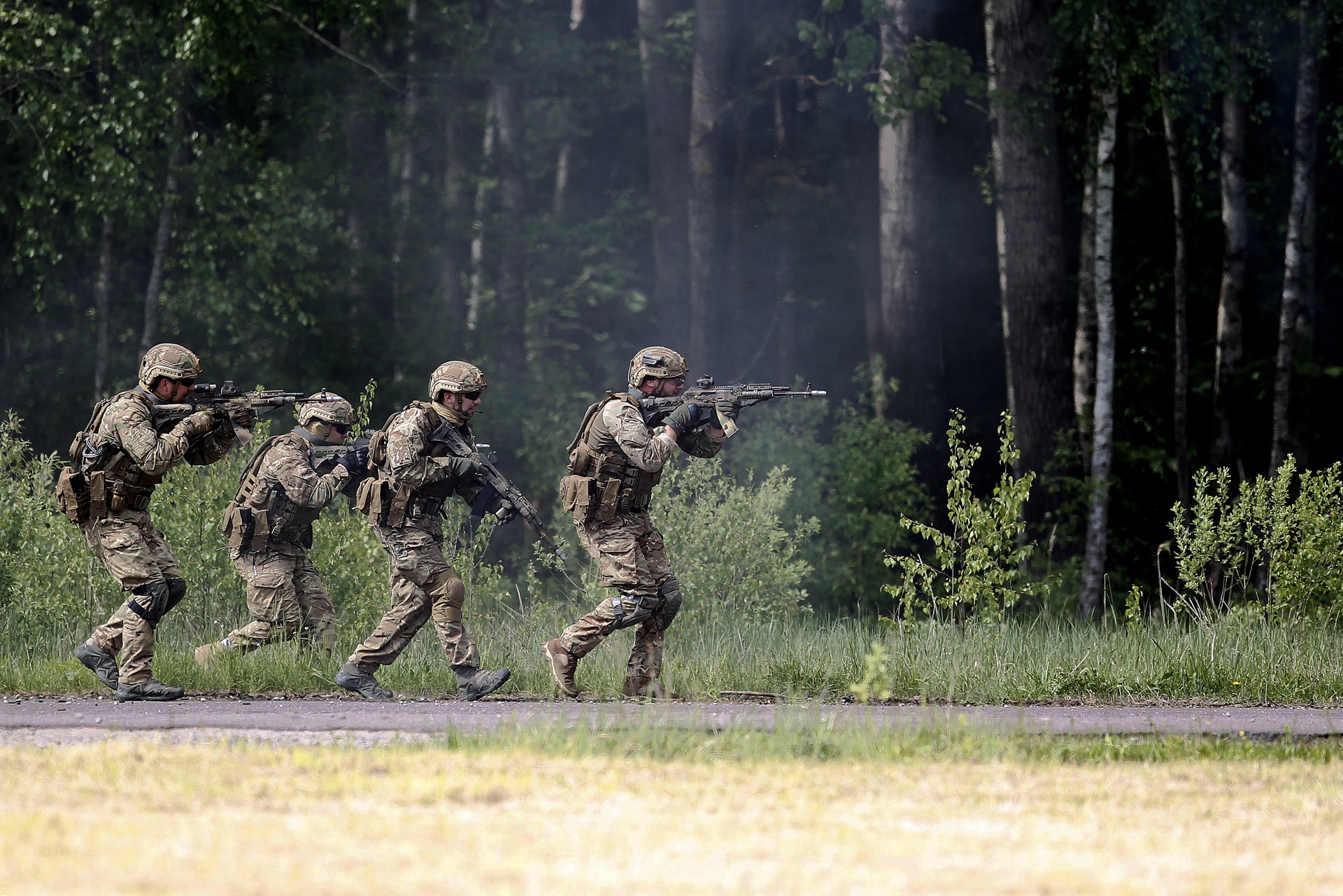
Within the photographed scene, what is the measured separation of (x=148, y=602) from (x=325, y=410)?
1.69 metres

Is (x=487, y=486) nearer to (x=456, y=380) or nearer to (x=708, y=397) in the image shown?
(x=456, y=380)

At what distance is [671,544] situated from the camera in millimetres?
12500

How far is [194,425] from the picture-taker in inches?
349

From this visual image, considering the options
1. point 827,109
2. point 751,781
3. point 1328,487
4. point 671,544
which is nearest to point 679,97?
point 827,109

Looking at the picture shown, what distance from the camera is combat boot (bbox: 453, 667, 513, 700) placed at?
8945mm

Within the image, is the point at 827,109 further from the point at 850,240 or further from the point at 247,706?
the point at 247,706

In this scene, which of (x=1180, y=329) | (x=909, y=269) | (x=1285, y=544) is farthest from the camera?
(x=909, y=269)

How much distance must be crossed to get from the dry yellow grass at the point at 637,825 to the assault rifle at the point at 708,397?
2890 millimetres

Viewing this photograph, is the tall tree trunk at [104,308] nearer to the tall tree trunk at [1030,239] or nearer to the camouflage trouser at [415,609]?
the tall tree trunk at [1030,239]

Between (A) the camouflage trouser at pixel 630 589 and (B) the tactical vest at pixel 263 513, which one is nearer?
(A) the camouflage trouser at pixel 630 589

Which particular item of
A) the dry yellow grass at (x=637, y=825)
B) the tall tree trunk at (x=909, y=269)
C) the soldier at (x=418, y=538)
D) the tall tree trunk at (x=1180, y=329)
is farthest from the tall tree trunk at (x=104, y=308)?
the dry yellow grass at (x=637, y=825)

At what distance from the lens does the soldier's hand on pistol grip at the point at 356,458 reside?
9.46m

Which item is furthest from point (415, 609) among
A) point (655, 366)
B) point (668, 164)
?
point (668, 164)

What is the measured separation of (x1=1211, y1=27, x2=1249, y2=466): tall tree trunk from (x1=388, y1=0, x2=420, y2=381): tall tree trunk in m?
9.13
